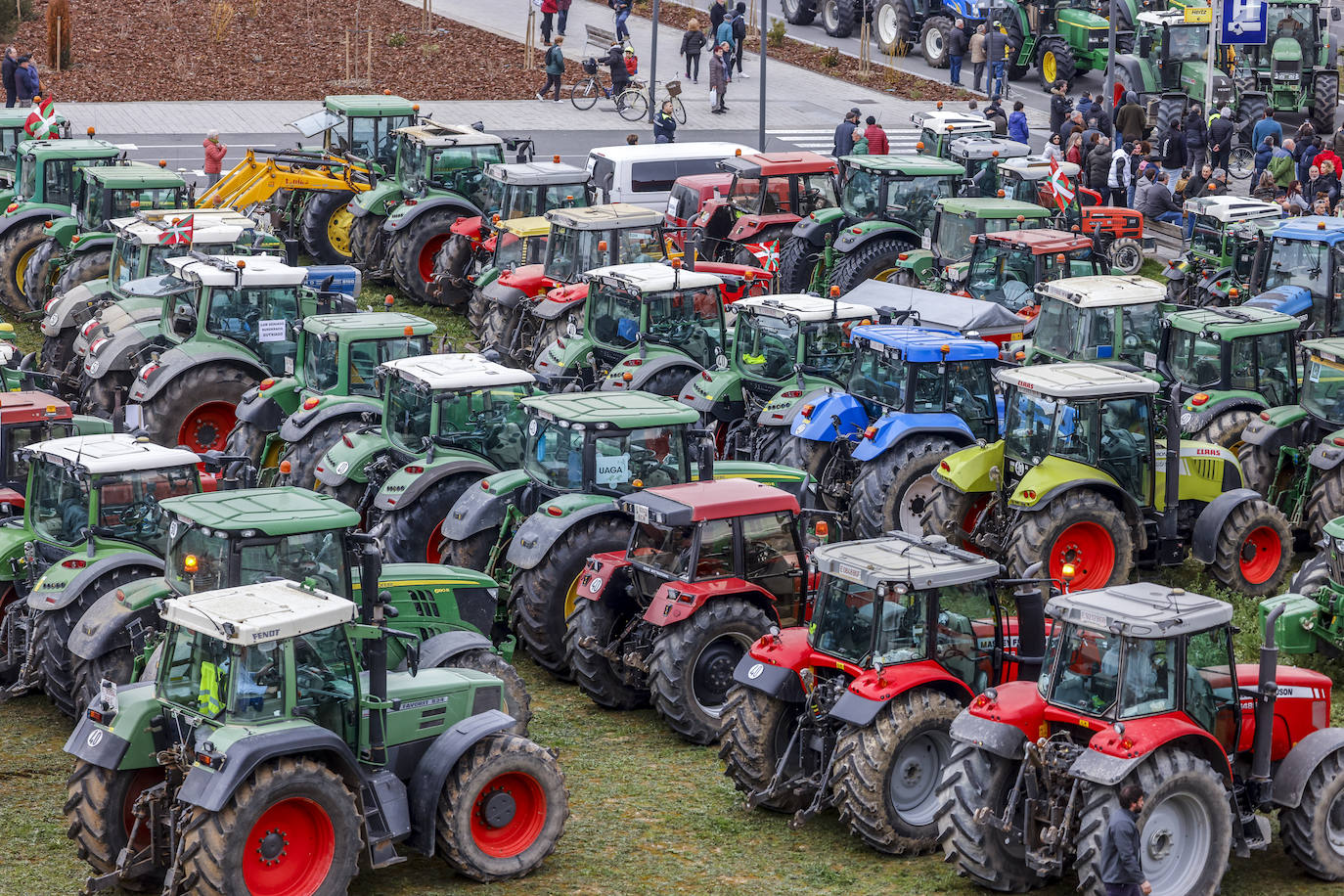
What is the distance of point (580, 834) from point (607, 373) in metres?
8.91

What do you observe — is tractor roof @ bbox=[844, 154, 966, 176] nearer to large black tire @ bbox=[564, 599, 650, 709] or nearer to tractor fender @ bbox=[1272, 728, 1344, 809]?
large black tire @ bbox=[564, 599, 650, 709]

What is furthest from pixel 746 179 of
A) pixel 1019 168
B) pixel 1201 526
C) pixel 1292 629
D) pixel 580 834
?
pixel 580 834

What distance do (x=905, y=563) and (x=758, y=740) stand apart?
154cm

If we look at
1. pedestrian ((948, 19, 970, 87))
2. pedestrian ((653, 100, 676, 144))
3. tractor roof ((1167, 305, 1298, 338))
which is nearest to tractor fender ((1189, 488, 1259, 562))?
tractor roof ((1167, 305, 1298, 338))

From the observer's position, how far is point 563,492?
16031mm

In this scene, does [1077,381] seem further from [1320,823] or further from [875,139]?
[875,139]

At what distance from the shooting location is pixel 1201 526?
17375mm

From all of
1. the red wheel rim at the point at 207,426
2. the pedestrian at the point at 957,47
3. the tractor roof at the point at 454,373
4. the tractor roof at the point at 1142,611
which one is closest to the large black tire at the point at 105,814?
the tractor roof at the point at 1142,611

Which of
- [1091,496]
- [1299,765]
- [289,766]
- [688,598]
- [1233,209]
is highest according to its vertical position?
[1233,209]

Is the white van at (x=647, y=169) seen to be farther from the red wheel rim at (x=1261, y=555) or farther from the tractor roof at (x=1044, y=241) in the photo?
the red wheel rim at (x=1261, y=555)

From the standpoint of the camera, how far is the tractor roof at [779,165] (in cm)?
2688

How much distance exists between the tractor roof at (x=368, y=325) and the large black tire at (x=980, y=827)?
369 inches

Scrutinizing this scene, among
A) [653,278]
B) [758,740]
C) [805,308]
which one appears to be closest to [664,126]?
[653,278]

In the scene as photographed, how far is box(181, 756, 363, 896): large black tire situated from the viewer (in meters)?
10.8
